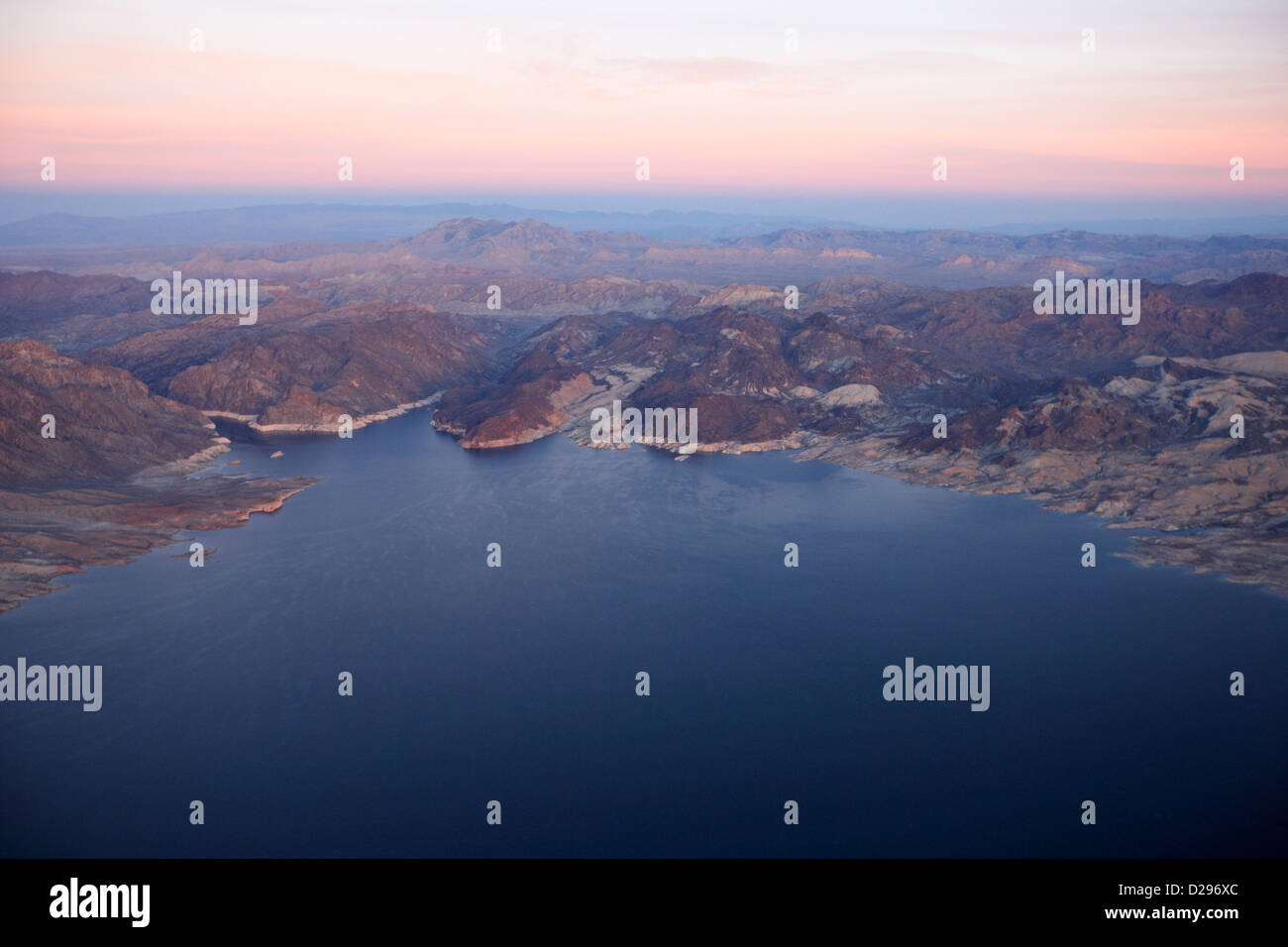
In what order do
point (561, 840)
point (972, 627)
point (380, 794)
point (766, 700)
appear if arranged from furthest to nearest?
point (972, 627) → point (766, 700) → point (380, 794) → point (561, 840)

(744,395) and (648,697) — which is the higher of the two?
(744,395)

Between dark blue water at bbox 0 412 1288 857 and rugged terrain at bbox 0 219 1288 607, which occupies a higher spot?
rugged terrain at bbox 0 219 1288 607

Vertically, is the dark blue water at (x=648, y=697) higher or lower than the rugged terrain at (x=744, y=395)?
lower

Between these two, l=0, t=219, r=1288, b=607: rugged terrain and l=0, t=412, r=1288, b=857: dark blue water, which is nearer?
l=0, t=412, r=1288, b=857: dark blue water

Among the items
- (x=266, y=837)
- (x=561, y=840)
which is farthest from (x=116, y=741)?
(x=561, y=840)

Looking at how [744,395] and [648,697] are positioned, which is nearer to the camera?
[648,697]

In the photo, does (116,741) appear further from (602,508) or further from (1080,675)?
(1080,675)

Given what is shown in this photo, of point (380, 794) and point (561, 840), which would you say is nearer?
point (561, 840)

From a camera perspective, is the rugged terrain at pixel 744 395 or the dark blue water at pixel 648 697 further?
the rugged terrain at pixel 744 395
